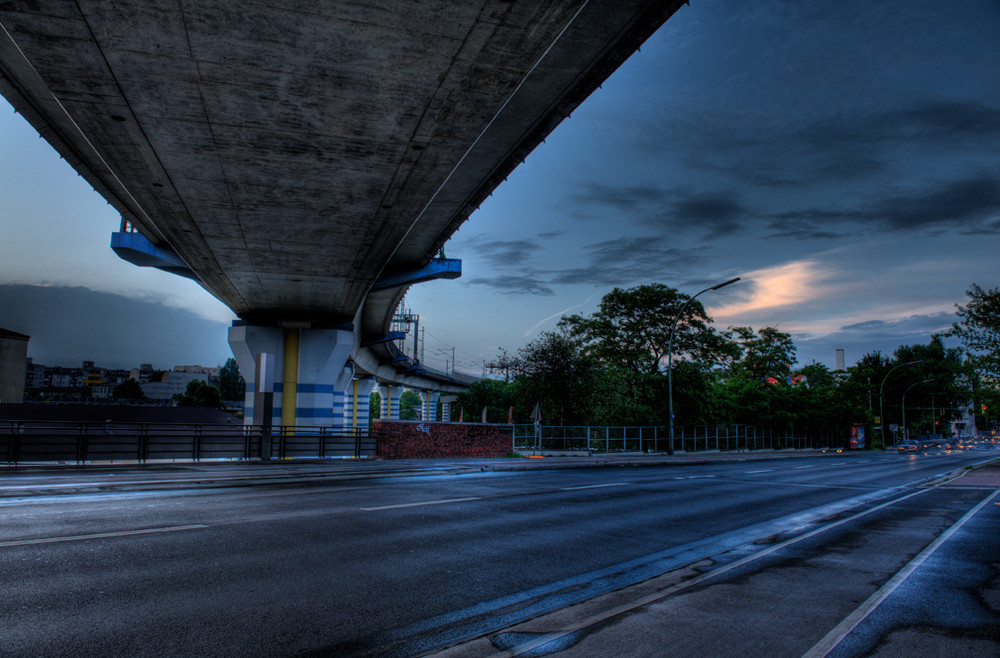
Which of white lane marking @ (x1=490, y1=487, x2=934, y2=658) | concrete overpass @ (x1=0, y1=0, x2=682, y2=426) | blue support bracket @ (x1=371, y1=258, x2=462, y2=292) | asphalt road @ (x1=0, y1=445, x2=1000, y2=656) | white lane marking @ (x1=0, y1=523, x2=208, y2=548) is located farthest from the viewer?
blue support bracket @ (x1=371, y1=258, x2=462, y2=292)

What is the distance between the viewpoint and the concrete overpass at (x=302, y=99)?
24.0 feet

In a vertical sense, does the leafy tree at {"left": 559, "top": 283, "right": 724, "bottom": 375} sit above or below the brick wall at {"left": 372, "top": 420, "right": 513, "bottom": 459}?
above

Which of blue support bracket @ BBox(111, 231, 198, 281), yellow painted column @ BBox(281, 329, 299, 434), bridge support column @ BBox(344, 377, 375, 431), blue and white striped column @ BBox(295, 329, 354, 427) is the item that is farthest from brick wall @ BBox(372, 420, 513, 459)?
bridge support column @ BBox(344, 377, 375, 431)

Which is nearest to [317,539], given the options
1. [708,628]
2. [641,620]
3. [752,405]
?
[641,620]

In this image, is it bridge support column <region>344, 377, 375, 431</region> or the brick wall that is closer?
the brick wall

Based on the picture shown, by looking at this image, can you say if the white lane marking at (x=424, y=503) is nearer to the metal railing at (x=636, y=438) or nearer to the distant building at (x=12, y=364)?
the metal railing at (x=636, y=438)

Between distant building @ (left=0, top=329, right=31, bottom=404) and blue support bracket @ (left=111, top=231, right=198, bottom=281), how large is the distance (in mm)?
63651

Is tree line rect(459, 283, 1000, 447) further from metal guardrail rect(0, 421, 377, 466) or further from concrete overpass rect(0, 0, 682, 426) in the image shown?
concrete overpass rect(0, 0, 682, 426)

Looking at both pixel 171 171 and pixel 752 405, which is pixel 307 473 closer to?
pixel 171 171

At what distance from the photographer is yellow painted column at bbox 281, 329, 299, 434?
29484mm

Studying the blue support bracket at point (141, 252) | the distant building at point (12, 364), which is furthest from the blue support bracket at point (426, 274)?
the distant building at point (12, 364)

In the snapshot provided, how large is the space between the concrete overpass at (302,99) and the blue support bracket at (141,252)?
7.90 feet

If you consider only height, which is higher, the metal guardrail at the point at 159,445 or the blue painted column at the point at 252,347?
the blue painted column at the point at 252,347

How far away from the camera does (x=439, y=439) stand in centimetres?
2967
